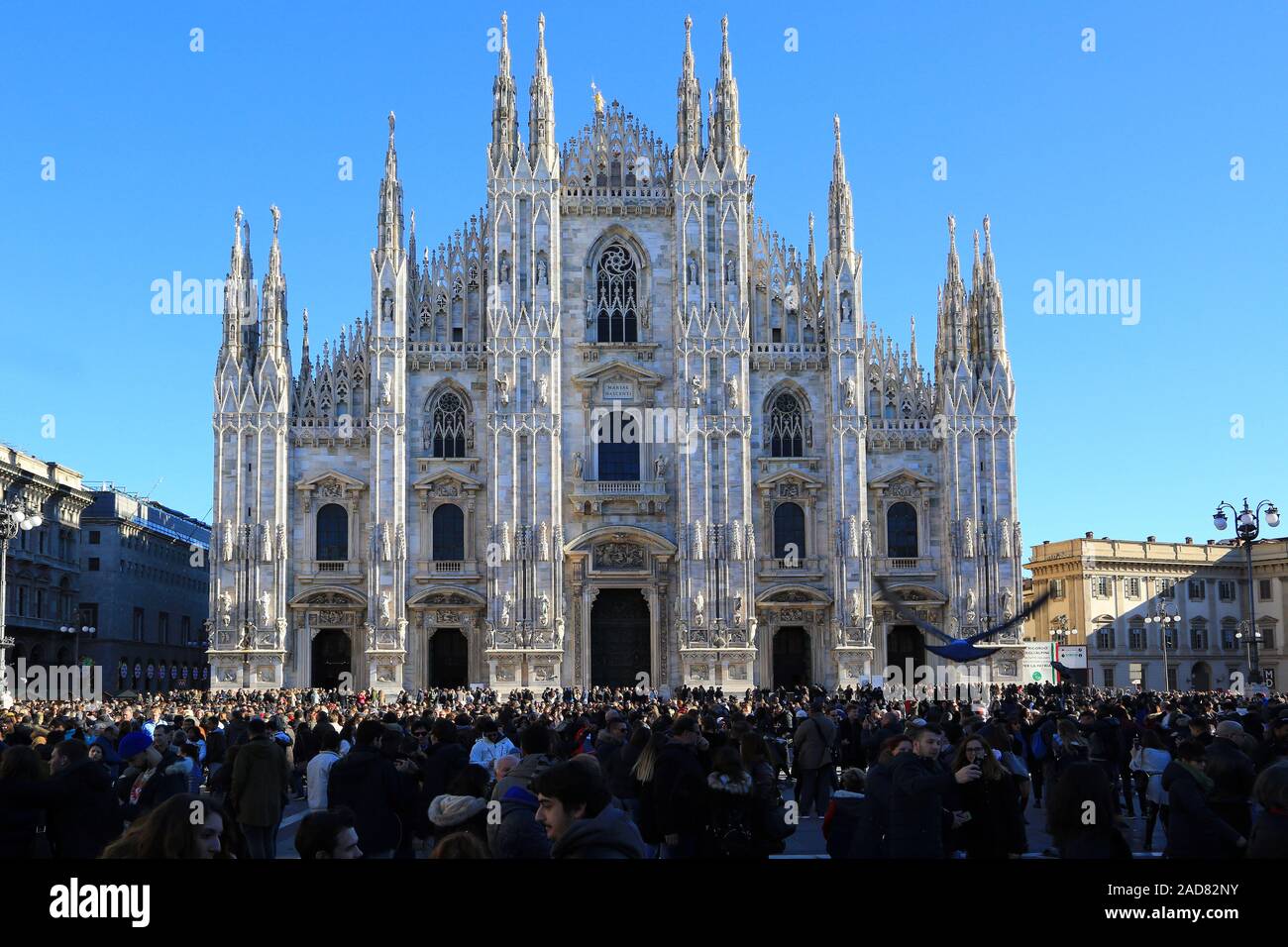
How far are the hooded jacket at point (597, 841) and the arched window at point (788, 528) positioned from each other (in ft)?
154

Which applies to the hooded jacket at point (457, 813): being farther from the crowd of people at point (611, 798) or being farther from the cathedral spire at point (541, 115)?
the cathedral spire at point (541, 115)

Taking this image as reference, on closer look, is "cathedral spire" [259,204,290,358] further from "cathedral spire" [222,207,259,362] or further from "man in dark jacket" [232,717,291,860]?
"man in dark jacket" [232,717,291,860]

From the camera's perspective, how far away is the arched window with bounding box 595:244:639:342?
53.9 metres

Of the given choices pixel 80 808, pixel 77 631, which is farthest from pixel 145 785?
pixel 77 631

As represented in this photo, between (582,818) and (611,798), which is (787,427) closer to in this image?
(611,798)

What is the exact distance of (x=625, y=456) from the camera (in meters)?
53.5

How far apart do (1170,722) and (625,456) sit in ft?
112

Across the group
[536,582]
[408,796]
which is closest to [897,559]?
[536,582]

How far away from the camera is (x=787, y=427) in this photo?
5375cm

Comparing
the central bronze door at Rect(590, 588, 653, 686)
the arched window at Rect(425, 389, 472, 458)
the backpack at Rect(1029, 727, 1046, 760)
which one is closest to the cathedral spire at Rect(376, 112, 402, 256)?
the arched window at Rect(425, 389, 472, 458)

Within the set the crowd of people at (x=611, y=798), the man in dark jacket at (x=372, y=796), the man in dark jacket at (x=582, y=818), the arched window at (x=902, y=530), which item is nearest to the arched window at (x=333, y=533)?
the arched window at (x=902, y=530)

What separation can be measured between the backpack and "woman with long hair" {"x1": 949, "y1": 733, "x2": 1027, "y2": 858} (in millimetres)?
9866

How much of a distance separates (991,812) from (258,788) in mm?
6186
